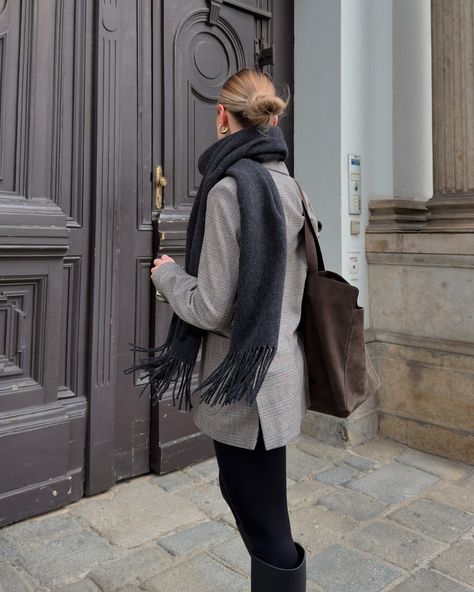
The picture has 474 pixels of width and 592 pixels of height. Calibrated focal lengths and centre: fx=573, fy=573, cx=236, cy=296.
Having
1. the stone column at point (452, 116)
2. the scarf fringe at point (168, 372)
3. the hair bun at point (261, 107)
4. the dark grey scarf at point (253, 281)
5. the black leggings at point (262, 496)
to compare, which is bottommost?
the black leggings at point (262, 496)

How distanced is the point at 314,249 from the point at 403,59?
3.07 m

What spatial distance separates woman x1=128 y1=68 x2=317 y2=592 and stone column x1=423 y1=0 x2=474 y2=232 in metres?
2.44

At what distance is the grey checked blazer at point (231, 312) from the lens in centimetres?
158

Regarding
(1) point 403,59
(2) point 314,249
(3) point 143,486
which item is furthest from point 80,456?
(1) point 403,59

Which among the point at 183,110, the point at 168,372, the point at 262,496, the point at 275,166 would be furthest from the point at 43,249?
the point at 262,496

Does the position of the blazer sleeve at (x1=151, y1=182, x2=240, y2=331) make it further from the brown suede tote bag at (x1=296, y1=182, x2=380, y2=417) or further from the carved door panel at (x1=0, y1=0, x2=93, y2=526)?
the carved door panel at (x1=0, y1=0, x2=93, y2=526)

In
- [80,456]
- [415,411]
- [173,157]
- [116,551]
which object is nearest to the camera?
[116,551]

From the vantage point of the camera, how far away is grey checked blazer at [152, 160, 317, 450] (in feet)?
5.18

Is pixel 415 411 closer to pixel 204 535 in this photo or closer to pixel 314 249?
pixel 204 535

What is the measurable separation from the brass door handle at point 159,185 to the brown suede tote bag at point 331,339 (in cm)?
177

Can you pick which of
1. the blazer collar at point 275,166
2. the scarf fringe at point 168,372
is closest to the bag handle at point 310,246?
the blazer collar at point 275,166

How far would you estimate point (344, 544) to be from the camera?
2604 millimetres

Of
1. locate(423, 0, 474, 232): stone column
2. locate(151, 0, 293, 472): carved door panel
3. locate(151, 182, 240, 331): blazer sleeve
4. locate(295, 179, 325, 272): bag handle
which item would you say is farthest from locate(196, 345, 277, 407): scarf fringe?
locate(423, 0, 474, 232): stone column

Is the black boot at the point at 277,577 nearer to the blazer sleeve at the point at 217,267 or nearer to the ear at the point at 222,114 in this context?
the blazer sleeve at the point at 217,267
